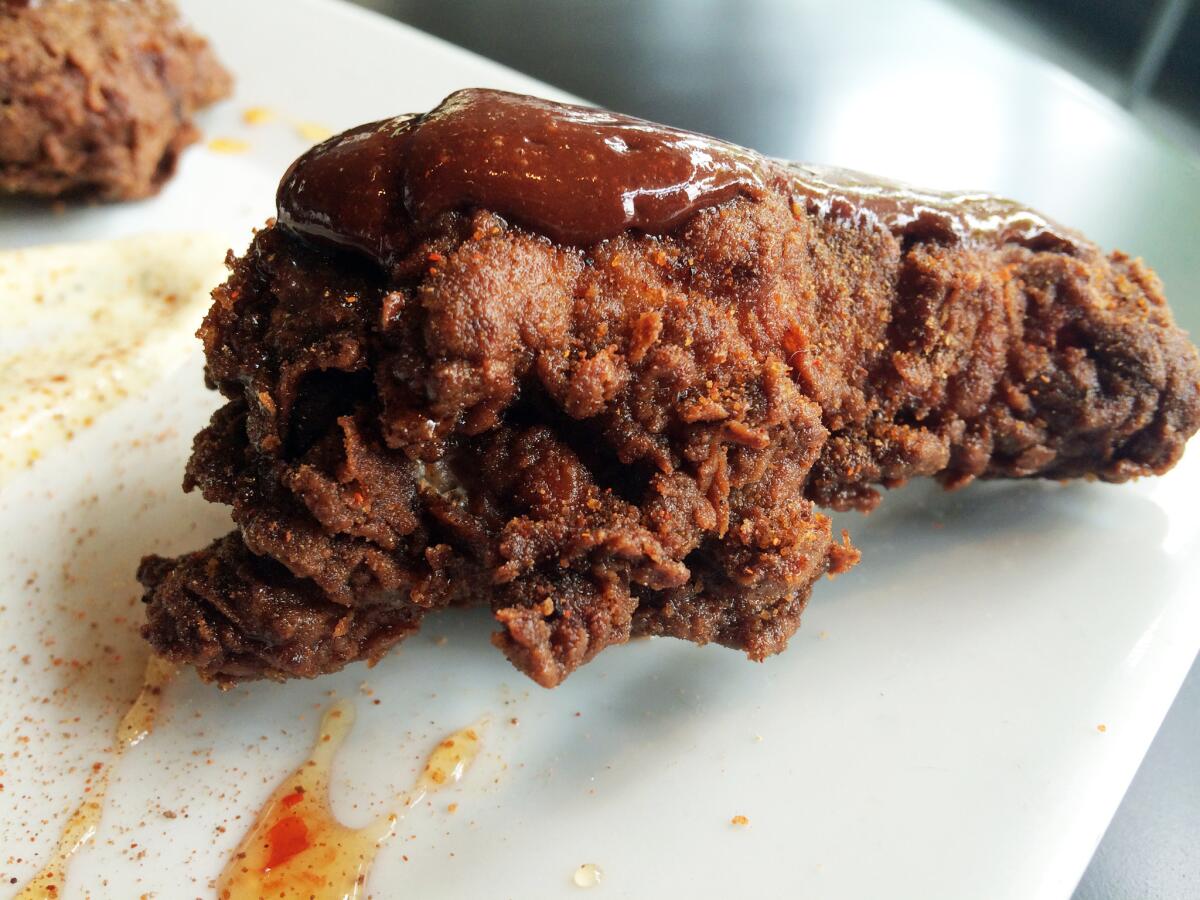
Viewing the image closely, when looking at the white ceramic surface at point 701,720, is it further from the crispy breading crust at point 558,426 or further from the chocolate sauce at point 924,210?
the chocolate sauce at point 924,210

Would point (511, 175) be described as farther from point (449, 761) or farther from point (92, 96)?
point (92, 96)

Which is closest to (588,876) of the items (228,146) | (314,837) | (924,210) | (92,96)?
(314,837)

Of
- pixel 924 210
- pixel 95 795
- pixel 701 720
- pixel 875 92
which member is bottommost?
pixel 95 795

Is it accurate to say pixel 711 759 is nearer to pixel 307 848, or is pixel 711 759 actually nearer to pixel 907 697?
pixel 907 697

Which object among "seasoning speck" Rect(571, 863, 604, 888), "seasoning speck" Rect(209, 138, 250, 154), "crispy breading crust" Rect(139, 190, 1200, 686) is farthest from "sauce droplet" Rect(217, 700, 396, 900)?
"seasoning speck" Rect(209, 138, 250, 154)

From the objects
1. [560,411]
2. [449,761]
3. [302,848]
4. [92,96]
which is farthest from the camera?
[92,96]

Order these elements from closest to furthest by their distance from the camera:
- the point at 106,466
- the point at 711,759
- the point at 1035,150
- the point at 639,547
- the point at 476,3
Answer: the point at 639,547 → the point at 711,759 → the point at 106,466 → the point at 1035,150 → the point at 476,3

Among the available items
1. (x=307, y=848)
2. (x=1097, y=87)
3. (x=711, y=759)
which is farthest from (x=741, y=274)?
(x=1097, y=87)
